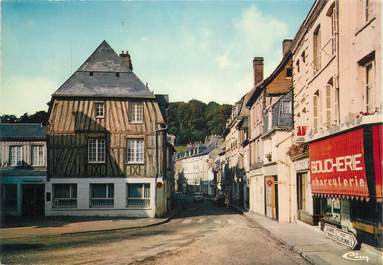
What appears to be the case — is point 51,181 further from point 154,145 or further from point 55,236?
point 55,236

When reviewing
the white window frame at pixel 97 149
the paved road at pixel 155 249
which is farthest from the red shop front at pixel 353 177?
the white window frame at pixel 97 149

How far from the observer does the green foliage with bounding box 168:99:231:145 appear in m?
127

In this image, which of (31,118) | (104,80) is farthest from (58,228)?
(31,118)

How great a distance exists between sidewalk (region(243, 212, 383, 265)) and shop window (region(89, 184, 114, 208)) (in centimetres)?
1258

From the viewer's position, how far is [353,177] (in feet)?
40.1

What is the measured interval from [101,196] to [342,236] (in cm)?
1939

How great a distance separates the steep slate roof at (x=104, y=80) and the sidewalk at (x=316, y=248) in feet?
47.6

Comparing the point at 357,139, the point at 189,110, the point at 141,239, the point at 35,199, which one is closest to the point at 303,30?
the point at 357,139

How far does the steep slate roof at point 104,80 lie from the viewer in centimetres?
3048

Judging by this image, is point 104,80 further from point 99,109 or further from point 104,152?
point 104,152

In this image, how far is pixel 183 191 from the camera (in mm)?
103188

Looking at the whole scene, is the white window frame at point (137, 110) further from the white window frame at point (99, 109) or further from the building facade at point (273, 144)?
the building facade at point (273, 144)

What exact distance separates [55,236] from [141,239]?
14.3 ft

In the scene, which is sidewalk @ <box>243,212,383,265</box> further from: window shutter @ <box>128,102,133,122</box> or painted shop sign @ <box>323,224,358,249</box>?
window shutter @ <box>128,102,133,122</box>
